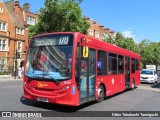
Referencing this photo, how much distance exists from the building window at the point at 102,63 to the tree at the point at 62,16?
1922 cm

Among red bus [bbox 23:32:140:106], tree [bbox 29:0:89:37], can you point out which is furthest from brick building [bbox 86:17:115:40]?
red bus [bbox 23:32:140:106]

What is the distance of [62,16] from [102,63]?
20.5 meters

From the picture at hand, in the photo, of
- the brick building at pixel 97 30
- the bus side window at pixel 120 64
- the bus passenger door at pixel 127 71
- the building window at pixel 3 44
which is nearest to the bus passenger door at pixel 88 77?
the bus side window at pixel 120 64

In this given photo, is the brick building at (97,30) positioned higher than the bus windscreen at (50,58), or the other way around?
the brick building at (97,30)

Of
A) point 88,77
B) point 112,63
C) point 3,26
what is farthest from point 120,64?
point 3,26

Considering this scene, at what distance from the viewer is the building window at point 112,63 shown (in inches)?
513

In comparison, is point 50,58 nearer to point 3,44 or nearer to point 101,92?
point 101,92

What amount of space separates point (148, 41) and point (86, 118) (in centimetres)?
7440

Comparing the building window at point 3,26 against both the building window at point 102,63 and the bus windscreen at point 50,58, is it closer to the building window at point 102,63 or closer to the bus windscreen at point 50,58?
the building window at point 102,63

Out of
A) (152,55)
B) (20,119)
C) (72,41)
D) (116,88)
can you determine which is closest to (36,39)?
(72,41)

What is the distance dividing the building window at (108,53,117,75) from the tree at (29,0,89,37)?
17573 mm

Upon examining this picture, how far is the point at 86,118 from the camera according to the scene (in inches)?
330

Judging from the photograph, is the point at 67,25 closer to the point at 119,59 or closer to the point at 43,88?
the point at 119,59

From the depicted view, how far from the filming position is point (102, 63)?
11.9m
